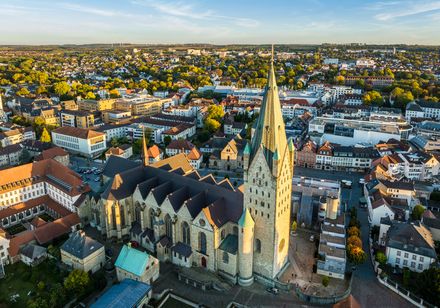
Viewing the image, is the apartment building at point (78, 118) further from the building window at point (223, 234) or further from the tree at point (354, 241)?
the tree at point (354, 241)

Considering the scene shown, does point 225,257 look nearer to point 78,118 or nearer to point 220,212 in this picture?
point 220,212

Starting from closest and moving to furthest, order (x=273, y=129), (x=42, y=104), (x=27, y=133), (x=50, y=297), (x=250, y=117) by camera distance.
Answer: (x=273, y=129) → (x=50, y=297) → (x=27, y=133) → (x=250, y=117) → (x=42, y=104)

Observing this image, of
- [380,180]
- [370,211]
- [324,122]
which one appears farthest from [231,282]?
[324,122]

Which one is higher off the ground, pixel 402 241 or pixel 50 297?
pixel 402 241

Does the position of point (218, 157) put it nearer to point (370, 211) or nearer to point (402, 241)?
point (370, 211)

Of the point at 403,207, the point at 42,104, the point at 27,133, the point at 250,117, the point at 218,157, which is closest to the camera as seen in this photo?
the point at 403,207

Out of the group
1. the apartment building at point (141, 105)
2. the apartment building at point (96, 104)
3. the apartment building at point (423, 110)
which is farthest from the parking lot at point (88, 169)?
the apartment building at point (423, 110)

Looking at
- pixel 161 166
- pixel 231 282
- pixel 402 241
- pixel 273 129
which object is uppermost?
pixel 273 129
